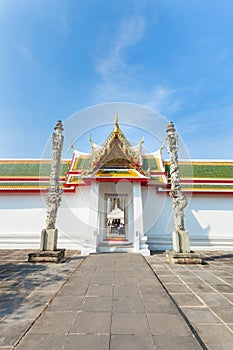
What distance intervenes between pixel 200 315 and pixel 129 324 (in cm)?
109

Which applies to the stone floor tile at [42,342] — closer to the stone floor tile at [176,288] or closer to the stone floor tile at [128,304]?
the stone floor tile at [128,304]

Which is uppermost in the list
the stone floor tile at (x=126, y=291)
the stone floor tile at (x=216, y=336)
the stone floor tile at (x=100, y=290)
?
the stone floor tile at (x=126, y=291)

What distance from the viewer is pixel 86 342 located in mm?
1880

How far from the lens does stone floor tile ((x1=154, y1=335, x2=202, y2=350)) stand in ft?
5.93

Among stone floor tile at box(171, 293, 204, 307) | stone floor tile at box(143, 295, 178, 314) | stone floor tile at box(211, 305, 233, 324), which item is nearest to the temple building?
stone floor tile at box(171, 293, 204, 307)

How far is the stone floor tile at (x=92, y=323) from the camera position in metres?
2.09

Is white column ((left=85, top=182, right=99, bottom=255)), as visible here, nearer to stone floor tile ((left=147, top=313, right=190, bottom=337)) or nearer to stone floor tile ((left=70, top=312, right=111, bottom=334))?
stone floor tile ((left=70, top=312, right=111, bottom=334))

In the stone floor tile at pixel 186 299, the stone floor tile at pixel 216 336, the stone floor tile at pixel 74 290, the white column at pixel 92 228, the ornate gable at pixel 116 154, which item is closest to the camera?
the stone floor tile at pixel 216 336

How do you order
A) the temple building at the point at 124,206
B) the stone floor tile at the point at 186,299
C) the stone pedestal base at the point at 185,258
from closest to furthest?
the stone floor tile at the point at 186,299 < the stone pedestal base at the point at 185,258 < the temple building at the point at 124,206

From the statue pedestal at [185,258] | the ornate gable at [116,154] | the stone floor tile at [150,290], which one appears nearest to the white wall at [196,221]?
the ornate gable at [116,154]

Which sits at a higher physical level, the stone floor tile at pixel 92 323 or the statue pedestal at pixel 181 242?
the statue pedestal at pixel 181 242

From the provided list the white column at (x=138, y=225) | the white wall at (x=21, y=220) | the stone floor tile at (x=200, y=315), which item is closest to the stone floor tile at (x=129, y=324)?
the stone floor tile at (x=200, y=315)

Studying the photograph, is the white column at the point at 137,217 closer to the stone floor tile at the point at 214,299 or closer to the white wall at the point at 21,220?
the stone floor tile at the point at 214,299

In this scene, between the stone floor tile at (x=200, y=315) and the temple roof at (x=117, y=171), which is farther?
the temple roof at (x=117, y=171)
